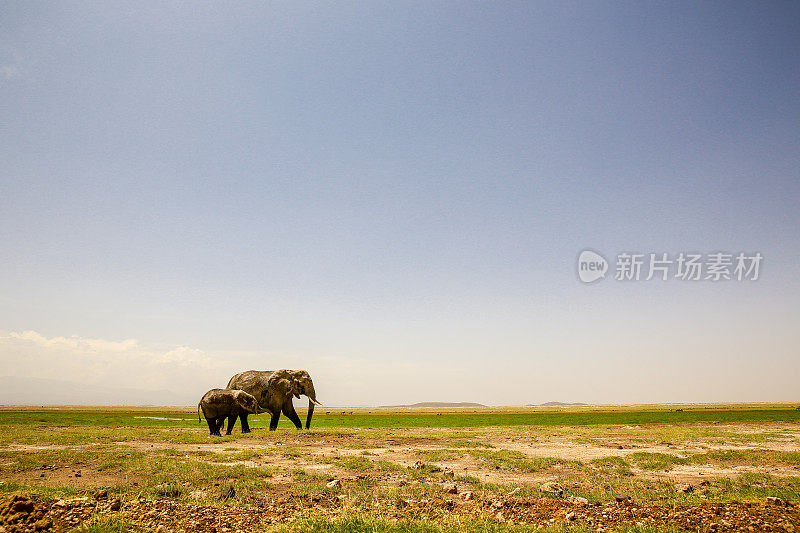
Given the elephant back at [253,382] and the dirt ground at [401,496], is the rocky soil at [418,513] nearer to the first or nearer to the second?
the dirt ground at [401,496]

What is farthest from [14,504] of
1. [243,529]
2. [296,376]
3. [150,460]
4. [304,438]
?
[296,376]

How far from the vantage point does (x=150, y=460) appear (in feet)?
51.4

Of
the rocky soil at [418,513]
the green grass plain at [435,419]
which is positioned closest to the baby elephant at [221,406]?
the green grass plain at [435,419]

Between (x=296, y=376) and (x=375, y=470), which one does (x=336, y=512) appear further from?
(x=296, y=376)

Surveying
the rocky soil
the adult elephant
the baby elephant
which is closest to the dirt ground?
the rocky soil

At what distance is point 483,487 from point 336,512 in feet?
18.5

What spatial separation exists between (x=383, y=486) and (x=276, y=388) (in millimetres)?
20991

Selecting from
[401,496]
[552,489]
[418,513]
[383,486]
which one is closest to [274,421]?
[383,486]

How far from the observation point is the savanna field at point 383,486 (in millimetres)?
7316

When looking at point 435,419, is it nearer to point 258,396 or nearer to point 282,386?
point 282,386

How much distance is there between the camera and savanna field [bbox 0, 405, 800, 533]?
7316 millimetres

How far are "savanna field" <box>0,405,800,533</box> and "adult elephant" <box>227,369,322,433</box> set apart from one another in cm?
647

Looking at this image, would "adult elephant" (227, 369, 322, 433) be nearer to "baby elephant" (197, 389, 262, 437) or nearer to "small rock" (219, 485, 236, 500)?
"baby elephant" (197, 389, 262, 437)

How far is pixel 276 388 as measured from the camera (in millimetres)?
30922
